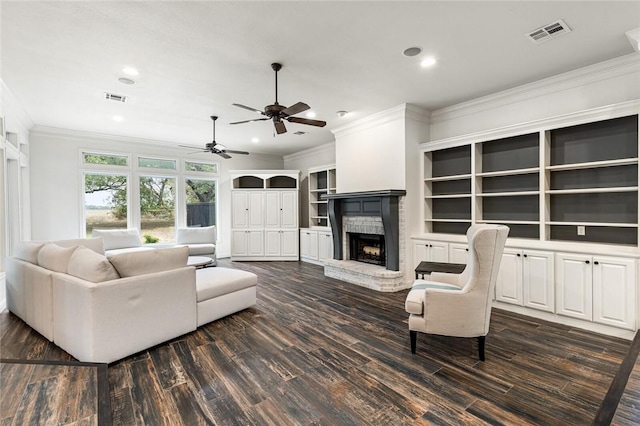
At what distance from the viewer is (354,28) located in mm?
2795

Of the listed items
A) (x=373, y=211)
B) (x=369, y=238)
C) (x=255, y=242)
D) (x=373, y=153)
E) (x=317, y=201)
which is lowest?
(x=255, y=242)

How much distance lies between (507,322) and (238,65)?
4273 millimetres

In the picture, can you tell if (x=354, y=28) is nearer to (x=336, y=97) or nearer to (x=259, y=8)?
(x=259, y=8)

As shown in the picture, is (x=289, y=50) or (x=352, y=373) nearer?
(x=352, y=373)

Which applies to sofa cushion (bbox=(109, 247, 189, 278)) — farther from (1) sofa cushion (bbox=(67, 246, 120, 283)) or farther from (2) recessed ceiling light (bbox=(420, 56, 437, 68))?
(2) recessed ceiling light (bbox=(420, 56, 437, 68))

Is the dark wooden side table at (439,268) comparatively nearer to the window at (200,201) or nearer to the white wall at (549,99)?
the white wall at (549,99)

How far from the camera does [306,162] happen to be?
8.53 m

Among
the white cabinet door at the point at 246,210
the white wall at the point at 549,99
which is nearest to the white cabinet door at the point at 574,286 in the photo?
the white wall at the point at 549,99

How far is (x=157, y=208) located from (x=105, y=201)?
1044mm

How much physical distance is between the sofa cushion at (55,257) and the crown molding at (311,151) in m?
5.61

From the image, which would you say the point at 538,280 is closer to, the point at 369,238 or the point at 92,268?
the point at 369,238

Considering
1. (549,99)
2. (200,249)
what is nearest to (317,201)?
(200,249)

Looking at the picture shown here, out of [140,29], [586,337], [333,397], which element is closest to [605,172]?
[586,337]

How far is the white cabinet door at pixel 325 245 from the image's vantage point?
22.7ft
